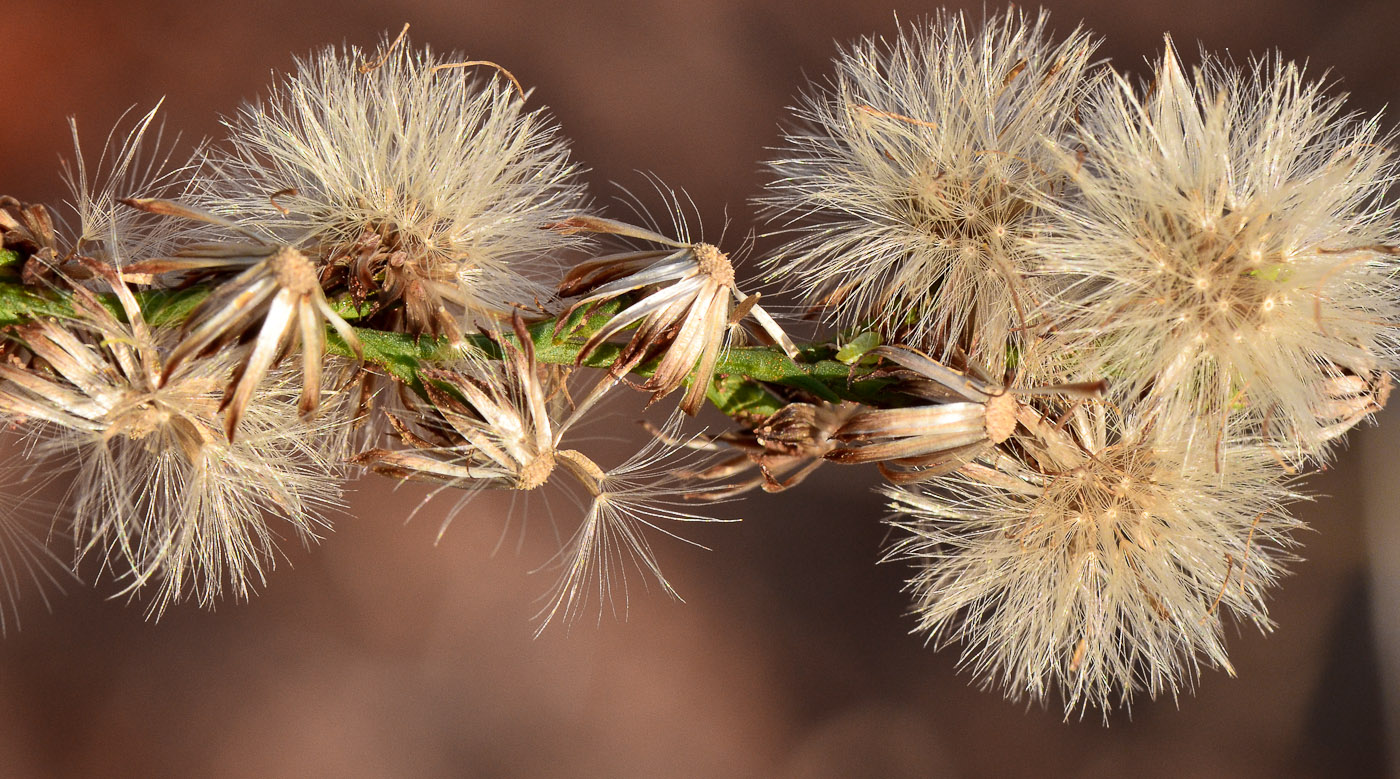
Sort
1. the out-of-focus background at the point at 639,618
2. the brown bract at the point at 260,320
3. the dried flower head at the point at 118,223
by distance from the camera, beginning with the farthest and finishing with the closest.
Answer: the out-of-focus background at the point at 639,618
the dried flower head at the point at 118,223
the brown bract at the point at 260,320

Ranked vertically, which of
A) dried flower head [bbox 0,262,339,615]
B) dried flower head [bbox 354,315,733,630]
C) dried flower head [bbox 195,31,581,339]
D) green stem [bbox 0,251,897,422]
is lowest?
dried flower head [bbox 0,262,339,615]

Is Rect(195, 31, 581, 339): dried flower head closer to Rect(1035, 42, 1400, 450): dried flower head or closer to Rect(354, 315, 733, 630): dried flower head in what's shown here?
Rect(354, 315, 733, 630): dried flower head

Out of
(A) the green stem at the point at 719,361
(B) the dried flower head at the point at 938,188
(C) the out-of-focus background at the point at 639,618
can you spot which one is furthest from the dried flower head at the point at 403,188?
(C) the out-of-focus background at the point at 639,618

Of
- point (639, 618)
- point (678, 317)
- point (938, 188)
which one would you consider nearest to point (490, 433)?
point (678, 317)

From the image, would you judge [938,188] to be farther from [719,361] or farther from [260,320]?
[260,320]

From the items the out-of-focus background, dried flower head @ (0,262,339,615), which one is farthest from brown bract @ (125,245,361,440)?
the out-of-focus background

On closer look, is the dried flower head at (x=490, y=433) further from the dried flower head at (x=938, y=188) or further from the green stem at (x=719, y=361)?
the dried flower head at (x=938, y=188)
